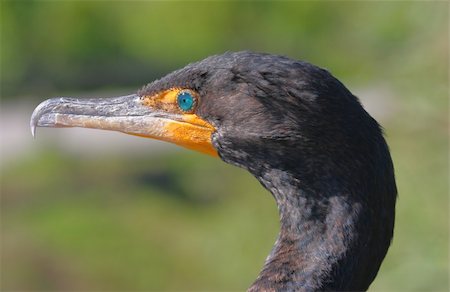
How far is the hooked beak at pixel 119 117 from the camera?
3.70 m

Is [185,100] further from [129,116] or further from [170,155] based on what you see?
[170,155]

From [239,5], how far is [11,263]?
9721mm

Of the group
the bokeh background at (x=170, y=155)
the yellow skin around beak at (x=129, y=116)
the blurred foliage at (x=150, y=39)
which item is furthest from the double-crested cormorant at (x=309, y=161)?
the blurred foliage at (x=150, y=39)

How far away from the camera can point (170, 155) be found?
56.0ft

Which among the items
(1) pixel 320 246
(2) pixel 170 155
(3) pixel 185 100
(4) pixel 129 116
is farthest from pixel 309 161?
(2) pixel 170 155

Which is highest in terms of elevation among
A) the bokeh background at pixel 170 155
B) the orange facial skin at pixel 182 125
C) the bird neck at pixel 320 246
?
the bokeh background at pixel 170 155

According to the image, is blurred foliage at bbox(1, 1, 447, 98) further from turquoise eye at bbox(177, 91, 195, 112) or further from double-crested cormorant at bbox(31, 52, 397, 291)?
double-crested cormorant at bbox(31, 52, 397, 291)

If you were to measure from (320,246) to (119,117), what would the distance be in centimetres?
92

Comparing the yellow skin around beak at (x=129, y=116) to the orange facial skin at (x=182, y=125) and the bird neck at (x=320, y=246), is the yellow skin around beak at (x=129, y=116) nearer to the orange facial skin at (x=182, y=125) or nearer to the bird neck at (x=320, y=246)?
the orange facial skin at (x=182, y=125)

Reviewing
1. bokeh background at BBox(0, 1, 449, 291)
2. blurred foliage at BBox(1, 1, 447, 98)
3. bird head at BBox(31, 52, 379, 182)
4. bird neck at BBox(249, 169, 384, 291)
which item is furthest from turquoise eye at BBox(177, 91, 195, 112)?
blurred foliage at BBox(1, 1, 447, 98)

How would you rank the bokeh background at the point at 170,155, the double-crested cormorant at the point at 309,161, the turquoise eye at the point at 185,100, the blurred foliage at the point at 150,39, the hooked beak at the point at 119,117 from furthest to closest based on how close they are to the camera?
the blurred foliage at the point at 150,39 → the bokeh background at the point at 170,155 → the hooked beak at the point at 119,117 → the turquoise eye at the point at 185,100 → the double-crested cormorant at the point at 309,161

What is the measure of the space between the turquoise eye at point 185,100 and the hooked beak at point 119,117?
0.06 metres

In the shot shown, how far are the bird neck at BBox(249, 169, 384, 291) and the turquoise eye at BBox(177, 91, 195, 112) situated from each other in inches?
17.7

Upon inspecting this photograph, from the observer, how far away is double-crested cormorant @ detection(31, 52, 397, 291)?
130 inches
